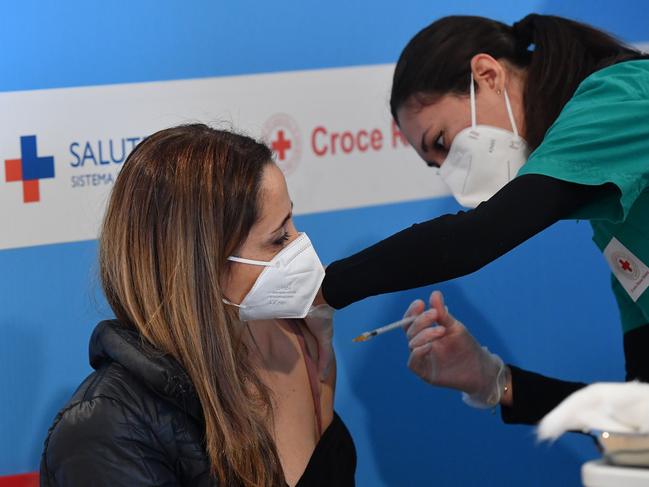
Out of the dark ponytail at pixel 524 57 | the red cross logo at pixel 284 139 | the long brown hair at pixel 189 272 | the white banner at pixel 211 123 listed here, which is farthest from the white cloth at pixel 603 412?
the red cross logo at pixel 284 139

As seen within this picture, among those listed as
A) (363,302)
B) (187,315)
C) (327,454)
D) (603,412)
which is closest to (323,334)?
(327,454)

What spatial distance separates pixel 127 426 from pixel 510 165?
85cm

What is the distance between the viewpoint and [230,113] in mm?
1885

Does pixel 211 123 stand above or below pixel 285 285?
above

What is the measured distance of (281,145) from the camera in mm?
1944

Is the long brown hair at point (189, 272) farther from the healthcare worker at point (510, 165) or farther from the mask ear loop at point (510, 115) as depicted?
the mask ear loop at point (510, 115)

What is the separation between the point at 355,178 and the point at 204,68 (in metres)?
0.42

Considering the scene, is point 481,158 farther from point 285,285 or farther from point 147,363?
point 147,363

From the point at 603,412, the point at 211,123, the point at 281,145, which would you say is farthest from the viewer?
the point at 281,145

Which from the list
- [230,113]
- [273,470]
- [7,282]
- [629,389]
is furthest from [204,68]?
[629,389]

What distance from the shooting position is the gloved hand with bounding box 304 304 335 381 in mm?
1576

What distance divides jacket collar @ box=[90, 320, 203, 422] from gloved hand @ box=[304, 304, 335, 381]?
1.03ft

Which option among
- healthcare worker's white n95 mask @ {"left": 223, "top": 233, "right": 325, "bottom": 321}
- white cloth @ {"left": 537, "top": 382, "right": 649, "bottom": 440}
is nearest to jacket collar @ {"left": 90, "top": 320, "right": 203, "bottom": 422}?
healthcare worker's white n95 mask @ {"left": 223, "top": 233, "right": 325, "bottom": 321}

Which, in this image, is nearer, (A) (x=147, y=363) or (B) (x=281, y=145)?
(A) (x=147, y=363)
